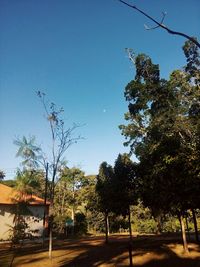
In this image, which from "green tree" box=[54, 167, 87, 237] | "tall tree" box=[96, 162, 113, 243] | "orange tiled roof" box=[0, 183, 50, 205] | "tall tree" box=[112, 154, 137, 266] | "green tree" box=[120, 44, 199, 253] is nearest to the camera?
"green tree" box=[120, 44, 199, 253]

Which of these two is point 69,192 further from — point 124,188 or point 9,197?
point 124,188

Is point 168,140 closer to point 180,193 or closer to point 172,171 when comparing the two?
point 172,171

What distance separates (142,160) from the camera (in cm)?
2214

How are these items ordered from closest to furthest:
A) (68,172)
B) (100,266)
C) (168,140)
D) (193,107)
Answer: (100,266), (168,140), (193,107), (68,172)

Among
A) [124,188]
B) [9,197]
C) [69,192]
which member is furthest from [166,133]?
[69,192]

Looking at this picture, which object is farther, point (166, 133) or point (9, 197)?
point (9, 197)

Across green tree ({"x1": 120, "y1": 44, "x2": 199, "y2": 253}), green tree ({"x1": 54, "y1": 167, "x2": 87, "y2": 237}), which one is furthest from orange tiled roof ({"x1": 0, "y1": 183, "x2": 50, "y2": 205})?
green tree ({"x1": 120, "y1": 44, "x2": 199, "y2": 253})

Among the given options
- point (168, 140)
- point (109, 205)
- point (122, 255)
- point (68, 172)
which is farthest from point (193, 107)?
point (68, 172)

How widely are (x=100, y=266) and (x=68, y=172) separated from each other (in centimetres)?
3821

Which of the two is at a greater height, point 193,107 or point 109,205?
point 193,107

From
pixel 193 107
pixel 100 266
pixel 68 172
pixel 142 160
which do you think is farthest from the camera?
pixel 68 172

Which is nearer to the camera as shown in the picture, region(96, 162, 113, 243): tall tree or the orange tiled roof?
region(96, 162, 113, 243): tall tree

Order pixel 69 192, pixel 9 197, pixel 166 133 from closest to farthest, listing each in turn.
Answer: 1. pixel 166 133
2. pixel 9 197
3. pixel 69 192

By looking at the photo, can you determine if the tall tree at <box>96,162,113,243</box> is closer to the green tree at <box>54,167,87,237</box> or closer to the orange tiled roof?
the orange tiled roof
